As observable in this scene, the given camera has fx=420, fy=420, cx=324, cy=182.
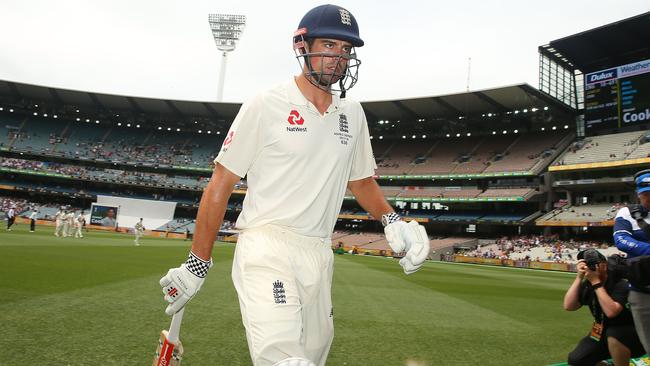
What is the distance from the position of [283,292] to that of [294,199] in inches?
21.9

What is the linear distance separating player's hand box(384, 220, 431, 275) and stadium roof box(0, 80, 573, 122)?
42732 millimetres

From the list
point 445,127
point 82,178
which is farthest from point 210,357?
point 82,178

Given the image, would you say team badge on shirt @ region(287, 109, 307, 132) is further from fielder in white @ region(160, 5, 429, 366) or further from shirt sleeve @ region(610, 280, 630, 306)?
shirt sleeve @ region(610, 280, 630, 306)

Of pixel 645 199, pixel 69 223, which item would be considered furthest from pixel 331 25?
pixel 69 223

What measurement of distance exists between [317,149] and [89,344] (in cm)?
376

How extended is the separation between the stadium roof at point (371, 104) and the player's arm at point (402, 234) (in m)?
42.4

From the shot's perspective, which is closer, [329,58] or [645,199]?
[329,58]

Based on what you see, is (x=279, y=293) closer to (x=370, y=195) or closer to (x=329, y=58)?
(x=370, y=195)

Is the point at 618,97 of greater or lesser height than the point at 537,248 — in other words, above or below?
above

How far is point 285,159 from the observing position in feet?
7.73

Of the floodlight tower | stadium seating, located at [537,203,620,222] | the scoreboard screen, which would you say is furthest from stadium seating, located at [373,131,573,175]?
the floodlight tower

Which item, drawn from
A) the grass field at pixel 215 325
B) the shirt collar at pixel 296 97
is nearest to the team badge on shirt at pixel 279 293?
the shirt collar at pixel 296 97

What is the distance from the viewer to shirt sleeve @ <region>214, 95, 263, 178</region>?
232 cm

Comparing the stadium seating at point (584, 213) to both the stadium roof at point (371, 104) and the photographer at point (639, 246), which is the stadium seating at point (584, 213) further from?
the photographer at point (639, 246)
